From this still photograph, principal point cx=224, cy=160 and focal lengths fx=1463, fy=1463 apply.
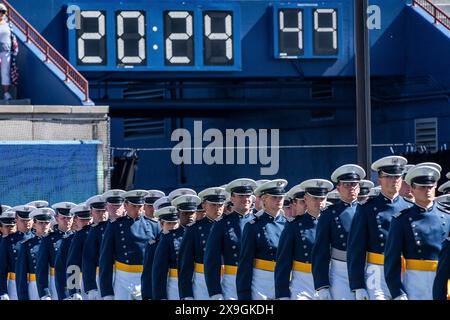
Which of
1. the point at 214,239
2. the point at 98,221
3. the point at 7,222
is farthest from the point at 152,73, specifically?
the point at 214,239

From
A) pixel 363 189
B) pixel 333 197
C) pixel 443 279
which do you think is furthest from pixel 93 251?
pixel 443 279

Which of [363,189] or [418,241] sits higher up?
[363,189]

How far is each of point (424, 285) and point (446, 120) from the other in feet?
53.2

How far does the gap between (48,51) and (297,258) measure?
43.1ft

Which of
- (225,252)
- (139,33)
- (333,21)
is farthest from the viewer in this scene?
(333,21)

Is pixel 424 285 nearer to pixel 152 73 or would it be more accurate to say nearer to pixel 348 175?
pixel 348 175

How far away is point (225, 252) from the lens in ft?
36.5

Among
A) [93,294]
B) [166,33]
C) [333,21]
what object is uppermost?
[333,21]

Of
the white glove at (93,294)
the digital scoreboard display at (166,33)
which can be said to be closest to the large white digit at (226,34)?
the digital scoreboard display at (166,33)

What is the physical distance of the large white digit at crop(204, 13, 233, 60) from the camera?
2477 cm

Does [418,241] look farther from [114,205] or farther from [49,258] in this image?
[49,258]

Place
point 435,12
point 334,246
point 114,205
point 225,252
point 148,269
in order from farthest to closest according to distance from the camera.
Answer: point 435,12 → point 114,205 → point 148,269 → point 225,252 → point 334,246

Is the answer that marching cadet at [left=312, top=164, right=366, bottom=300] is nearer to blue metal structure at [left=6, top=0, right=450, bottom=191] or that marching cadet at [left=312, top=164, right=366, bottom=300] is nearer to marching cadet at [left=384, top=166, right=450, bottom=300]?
marching cadet at [left=384, top=166, right=450, bottom=300]
